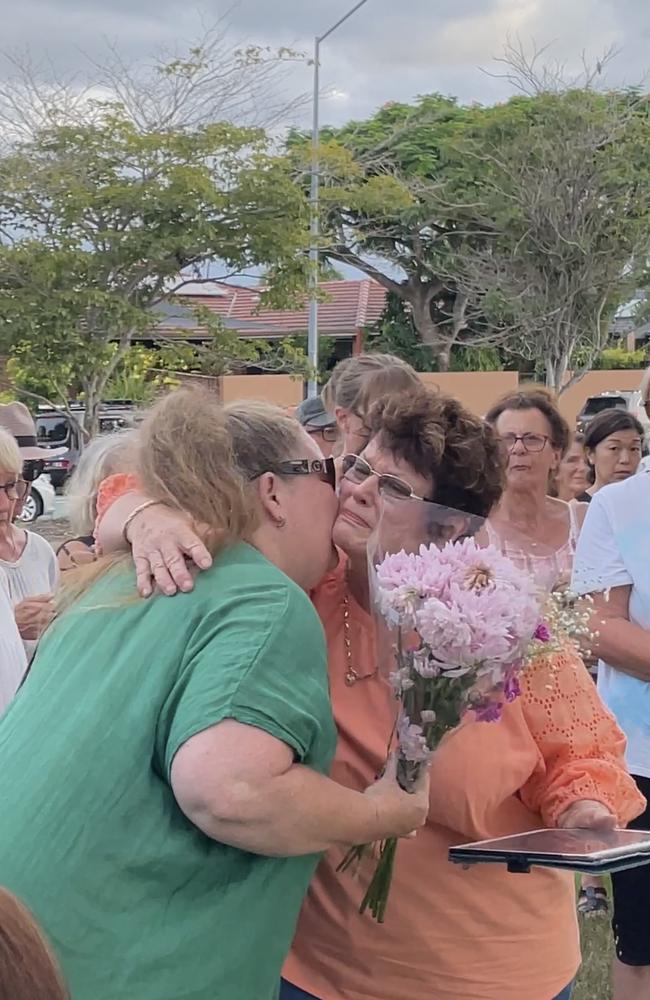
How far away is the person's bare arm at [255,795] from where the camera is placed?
1326 mm

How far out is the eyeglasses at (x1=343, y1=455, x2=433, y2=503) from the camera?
1.92 meters

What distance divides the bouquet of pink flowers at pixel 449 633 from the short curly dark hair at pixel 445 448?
1.11 ft

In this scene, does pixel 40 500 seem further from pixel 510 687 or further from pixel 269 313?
pixel 510 687

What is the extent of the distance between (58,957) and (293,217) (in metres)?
13.9

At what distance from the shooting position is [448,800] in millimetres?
1857

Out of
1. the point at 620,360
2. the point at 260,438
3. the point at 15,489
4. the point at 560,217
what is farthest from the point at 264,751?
the point at 620,360

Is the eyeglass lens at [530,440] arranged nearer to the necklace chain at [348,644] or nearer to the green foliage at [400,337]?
the necklace chain at [348,644]

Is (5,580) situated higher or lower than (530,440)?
lower

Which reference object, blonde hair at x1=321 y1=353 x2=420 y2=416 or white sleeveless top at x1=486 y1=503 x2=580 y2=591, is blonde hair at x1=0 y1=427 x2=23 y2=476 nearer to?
blonde hair at x1=321 y1=353 x2=420 y2=416

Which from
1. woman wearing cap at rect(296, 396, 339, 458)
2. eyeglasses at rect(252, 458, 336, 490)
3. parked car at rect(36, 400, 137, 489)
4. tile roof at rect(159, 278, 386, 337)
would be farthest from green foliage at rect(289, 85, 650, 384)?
eyeglasses at rect(252, 458, 336, 490)

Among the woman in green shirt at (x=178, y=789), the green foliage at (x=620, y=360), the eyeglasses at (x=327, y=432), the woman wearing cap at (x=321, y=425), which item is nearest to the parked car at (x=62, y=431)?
the woman wearing cap at (x=321, y=425)

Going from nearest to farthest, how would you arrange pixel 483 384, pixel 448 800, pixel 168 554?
pixel 168 554
pixel 448 800
pixel 483 384

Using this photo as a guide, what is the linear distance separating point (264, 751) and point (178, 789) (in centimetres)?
11

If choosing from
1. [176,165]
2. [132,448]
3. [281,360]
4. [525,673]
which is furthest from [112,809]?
[281,360]
